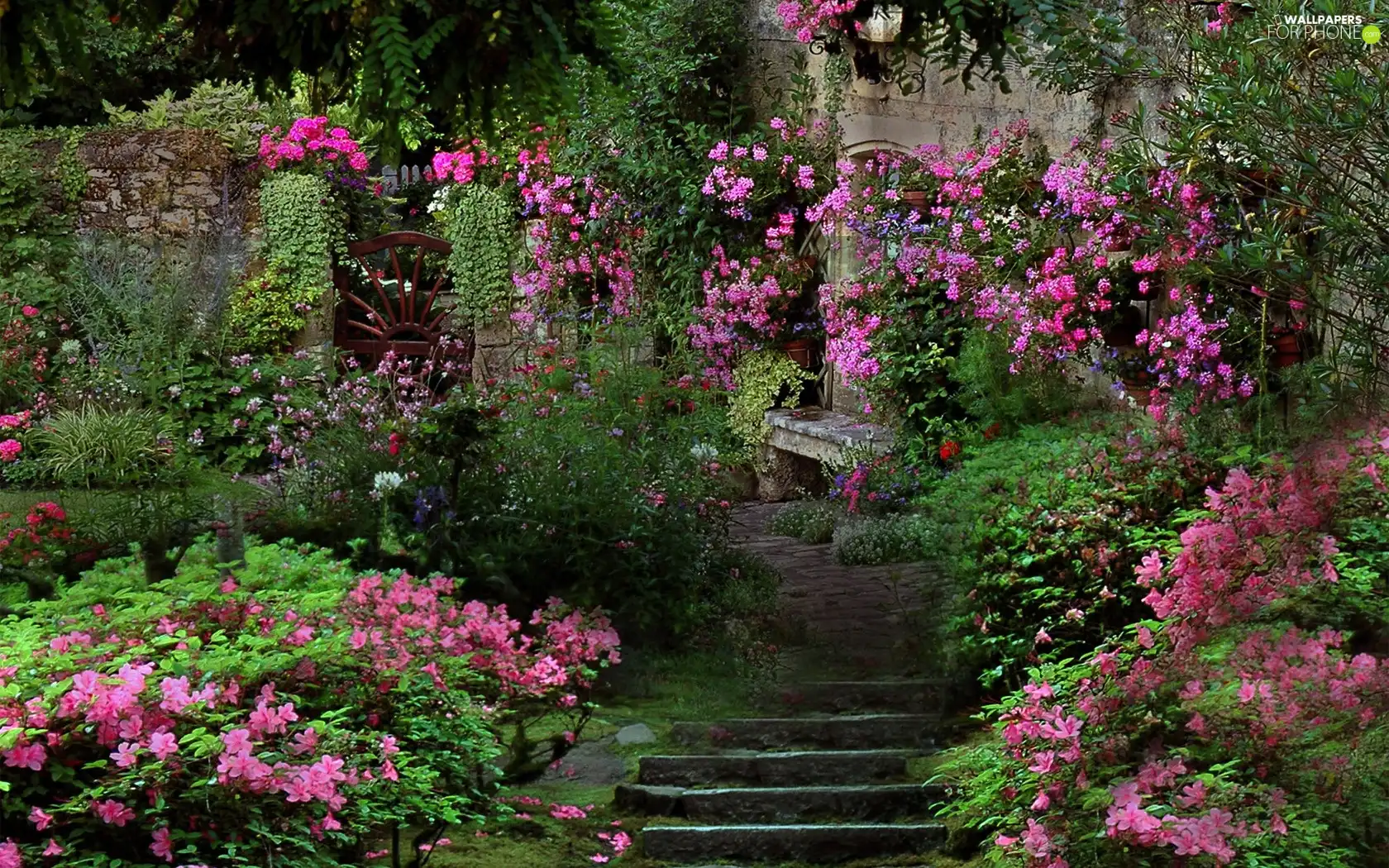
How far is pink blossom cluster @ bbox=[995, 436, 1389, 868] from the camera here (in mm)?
3164

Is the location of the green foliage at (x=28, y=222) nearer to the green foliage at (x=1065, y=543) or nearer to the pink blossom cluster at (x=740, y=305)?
the pink blossom cluster at (x=740, y=305)

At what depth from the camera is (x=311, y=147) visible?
458 inches

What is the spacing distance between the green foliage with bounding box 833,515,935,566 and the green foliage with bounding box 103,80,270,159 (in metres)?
6.81

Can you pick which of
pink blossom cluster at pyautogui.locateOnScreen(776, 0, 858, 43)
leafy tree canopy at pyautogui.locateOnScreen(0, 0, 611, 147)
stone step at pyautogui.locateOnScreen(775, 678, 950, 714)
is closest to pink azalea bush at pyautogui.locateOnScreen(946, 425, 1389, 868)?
stone step at pyautogui.locateOnScreen(775, 678, 950, 714)

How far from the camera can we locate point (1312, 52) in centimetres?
467

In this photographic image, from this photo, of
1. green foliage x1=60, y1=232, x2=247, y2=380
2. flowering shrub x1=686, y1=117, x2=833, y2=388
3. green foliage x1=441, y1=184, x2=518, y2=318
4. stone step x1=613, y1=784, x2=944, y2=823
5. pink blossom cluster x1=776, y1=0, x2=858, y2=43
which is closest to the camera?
stone step x1=613, y1=784, x2=944, y2=823

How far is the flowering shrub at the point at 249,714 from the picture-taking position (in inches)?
120

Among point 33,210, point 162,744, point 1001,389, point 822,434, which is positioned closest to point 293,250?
point 33,210

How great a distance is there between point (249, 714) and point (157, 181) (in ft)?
30.0

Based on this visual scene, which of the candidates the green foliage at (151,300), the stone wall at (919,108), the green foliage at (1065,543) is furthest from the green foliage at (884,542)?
the green foliage at (151,300)

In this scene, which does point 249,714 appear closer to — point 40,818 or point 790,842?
point 40,818

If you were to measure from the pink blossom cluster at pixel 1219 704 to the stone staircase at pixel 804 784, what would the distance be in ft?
1.57

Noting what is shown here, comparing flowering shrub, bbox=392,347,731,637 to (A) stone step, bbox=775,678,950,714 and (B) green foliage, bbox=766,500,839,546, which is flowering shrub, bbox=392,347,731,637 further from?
(B) green foliage, bbox=766,500,839,546

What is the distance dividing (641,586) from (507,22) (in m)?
2.25
